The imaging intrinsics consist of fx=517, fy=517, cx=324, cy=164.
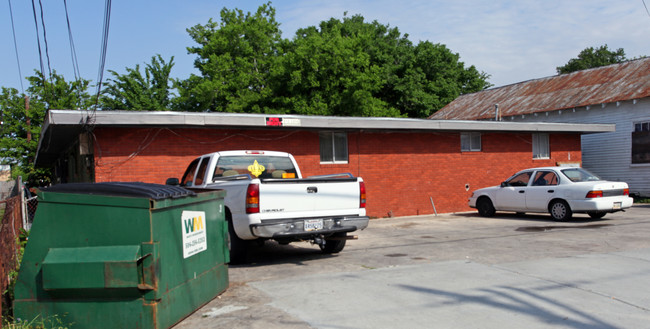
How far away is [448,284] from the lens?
22.1 feet

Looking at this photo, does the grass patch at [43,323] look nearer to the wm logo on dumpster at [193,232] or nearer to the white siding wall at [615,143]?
the wm logo on dumpster at [193,232]

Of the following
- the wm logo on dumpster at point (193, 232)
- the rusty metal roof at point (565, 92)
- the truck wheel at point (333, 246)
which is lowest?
the truck wheel at point (333, 246)

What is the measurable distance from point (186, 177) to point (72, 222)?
18.8 feet

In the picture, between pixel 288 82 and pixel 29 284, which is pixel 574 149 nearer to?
pixel 288 82

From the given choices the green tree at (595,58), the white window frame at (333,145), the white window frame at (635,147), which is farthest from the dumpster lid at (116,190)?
the green tree at (595,58)

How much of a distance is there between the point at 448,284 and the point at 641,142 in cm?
1997

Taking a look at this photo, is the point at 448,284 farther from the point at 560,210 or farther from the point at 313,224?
the point at 560,210

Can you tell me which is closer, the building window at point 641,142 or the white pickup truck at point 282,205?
the white pickup truck at point 282,205

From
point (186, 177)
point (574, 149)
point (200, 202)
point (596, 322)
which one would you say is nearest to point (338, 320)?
point (200, 202)

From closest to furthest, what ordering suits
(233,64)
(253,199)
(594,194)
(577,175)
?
1. (253,199)
2. (594,194)
3. (577,175)
4. (233,64)

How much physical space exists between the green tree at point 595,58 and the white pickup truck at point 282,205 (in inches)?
2348

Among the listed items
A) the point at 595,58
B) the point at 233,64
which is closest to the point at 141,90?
the point at 233,64

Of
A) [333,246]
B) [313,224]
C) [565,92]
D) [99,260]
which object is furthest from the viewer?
[565,92]

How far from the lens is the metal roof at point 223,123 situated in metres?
11.9
